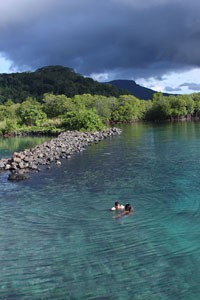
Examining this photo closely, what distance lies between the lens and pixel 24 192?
2719cm

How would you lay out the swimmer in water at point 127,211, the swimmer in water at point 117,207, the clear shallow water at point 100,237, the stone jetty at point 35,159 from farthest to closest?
the stone jetty at point 35,159 → the swimmer in water at point 117,207 → the swimmer in water at point 127,211 → the clear shallow water at point 100,237

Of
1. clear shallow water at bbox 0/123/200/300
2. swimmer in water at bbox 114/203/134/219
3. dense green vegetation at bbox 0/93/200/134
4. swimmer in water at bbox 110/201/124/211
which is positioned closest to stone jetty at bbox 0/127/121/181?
clear shallow water at bbox 0/123/200/300

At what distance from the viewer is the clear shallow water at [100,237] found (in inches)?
503

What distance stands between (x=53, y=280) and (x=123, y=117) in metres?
121

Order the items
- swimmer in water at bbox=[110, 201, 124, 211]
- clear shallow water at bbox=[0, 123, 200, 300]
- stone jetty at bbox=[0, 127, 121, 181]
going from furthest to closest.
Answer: stone jetty at bbox=[0, 127, 121, 181] < swimmer in water at bbox=[110, 201, 124, 211] < clear shallow water at bbox=[0, 123, 200, 300]

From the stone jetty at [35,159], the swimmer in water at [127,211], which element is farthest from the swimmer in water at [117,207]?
the stone jetty at [35,159]

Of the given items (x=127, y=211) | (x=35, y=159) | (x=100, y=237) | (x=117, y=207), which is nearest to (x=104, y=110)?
(x=35, y=159)

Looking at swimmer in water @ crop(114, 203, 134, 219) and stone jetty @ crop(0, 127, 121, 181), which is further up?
stone jetty @ crop(0, 127, 121, 181)

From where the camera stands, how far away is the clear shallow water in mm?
12773

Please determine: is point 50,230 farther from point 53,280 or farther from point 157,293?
point 157,293

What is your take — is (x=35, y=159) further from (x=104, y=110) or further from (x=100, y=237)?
(x=104, y=110)

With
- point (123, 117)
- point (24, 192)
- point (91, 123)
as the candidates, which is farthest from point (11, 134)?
point (24, 192)

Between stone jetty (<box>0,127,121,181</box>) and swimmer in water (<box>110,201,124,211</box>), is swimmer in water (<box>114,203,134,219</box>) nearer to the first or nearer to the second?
swimmer in water (<box>110,201,124,211</box>)

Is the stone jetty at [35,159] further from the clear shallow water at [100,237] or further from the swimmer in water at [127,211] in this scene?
the swimmer in water at [127,211]
